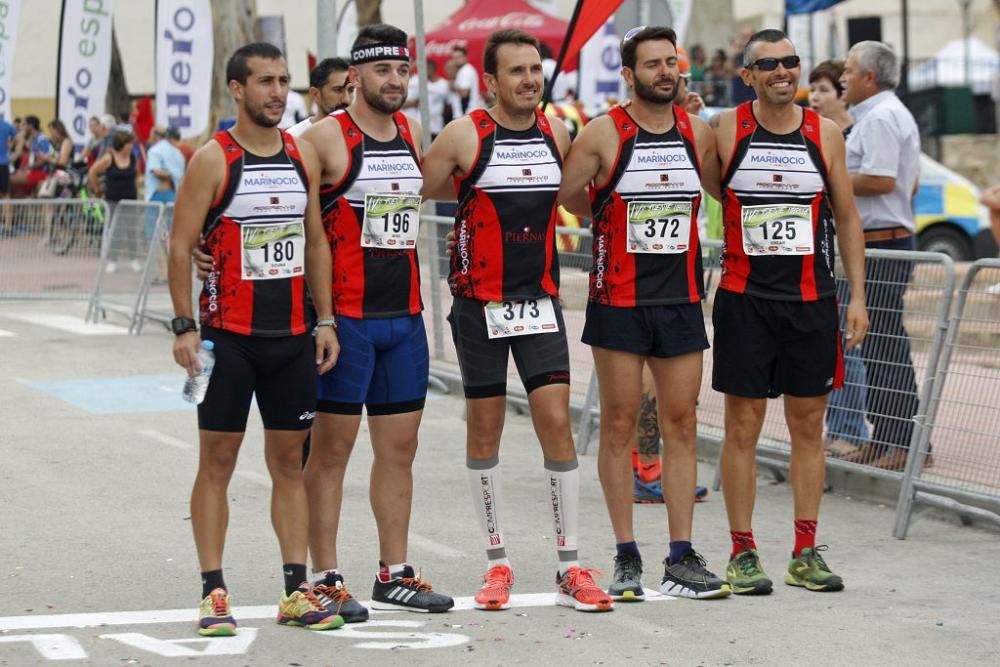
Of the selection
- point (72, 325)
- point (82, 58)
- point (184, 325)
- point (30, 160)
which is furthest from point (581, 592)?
point (30, 160)

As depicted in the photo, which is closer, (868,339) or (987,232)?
(868,339)

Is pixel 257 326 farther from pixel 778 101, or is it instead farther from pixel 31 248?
pixel 31 248

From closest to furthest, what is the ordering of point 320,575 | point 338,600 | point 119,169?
point 338,600
point 320,575
point 119,169

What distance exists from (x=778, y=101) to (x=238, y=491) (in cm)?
381

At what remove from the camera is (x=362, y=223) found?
672 centimetres

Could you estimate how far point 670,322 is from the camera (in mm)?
7055

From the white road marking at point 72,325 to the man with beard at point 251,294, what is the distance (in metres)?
10.5

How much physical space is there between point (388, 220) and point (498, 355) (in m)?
0.69

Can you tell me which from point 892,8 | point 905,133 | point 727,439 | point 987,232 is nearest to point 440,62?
point 987,232

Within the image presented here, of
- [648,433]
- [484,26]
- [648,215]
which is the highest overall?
[484,26]

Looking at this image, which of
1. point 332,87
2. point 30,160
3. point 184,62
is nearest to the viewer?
point 332,87

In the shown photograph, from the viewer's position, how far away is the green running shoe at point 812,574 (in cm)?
720

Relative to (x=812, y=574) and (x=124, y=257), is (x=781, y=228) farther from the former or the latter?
(x=124, y=257)

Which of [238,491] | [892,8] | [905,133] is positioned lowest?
[238,491]
